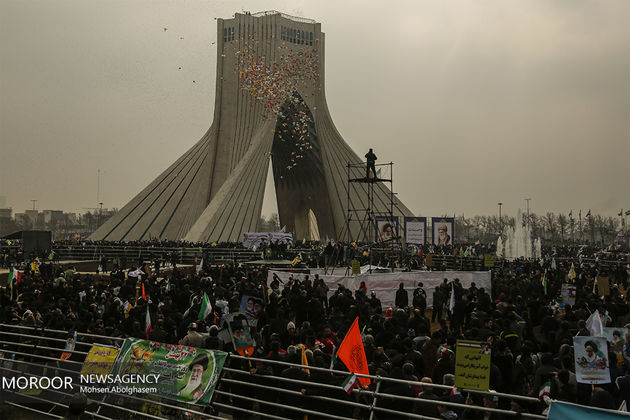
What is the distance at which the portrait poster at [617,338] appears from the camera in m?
7.75

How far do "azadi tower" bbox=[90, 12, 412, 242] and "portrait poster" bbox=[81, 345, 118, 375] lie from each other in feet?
106

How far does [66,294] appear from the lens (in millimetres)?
13711

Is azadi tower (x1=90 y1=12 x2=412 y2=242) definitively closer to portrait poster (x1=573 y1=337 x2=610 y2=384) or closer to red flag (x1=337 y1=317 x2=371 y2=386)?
red flag (x1=337 y1=317 x2=371 y2=386)

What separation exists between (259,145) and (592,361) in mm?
37283

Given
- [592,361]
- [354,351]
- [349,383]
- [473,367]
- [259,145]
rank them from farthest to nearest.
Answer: [259,145] → [354,351] → [592,361] → [349,383] → [473,367]

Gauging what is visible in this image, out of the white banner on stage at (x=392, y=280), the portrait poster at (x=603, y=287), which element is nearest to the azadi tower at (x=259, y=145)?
the white banner on stage at (x=392, y=280)

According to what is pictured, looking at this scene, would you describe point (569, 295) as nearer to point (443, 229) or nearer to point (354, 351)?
point (354, 351)

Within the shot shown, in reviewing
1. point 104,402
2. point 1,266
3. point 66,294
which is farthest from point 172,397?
point 1,266

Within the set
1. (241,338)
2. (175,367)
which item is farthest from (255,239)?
(175,367)

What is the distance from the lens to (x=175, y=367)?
6512mm

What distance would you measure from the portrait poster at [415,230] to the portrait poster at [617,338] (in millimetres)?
19614

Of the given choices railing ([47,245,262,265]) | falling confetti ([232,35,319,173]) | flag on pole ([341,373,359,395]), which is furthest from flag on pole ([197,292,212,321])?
falling confetti ([232,35,319,173])

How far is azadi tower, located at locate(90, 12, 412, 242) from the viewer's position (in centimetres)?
4166

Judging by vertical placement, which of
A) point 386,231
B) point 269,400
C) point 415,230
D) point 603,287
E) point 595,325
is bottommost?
point 269,400
